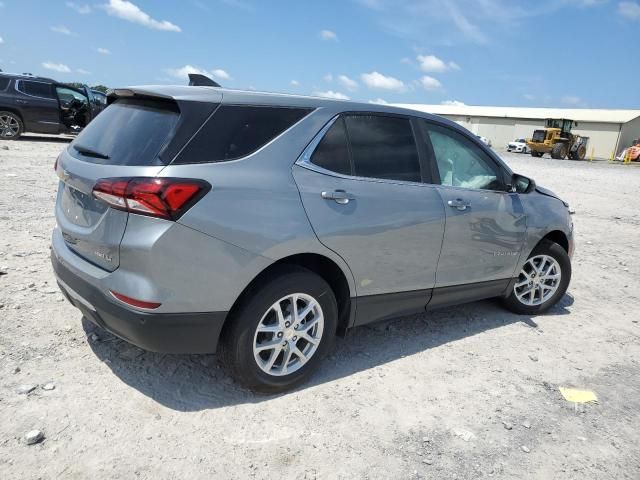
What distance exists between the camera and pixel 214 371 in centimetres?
336

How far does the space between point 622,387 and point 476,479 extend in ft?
5.87

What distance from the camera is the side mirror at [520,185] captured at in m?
4.36

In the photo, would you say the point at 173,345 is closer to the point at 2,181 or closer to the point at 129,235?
the point at 129,235

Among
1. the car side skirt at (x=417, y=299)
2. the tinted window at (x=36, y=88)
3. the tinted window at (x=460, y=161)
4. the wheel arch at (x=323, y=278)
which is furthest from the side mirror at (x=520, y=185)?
the tinted window at (x=36, y=88)

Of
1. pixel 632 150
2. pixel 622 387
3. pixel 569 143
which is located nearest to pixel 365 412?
Result: pixel 622 387

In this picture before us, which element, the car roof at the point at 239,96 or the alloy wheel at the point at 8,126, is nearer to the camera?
the car roof at the point at 239,96

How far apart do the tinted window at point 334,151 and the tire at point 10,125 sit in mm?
14840

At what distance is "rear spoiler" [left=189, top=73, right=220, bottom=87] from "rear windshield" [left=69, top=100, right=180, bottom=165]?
43 cm

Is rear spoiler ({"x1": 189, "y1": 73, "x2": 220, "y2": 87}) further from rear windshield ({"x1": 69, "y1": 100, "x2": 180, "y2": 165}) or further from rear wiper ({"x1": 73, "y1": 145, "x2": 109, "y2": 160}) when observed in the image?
rear wiper ({"x1": 73, "y1": 145, "x2": 109, "y2": 160})

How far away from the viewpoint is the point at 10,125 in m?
14.9

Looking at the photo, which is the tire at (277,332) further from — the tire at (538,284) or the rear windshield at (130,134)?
the tire at (538,284)

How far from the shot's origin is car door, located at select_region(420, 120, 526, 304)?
3.83m

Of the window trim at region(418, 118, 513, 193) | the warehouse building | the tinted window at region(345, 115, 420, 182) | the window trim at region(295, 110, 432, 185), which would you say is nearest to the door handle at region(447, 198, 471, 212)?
the window trim at region(418, 118, 513, 193)

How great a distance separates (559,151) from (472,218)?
1385 inches
